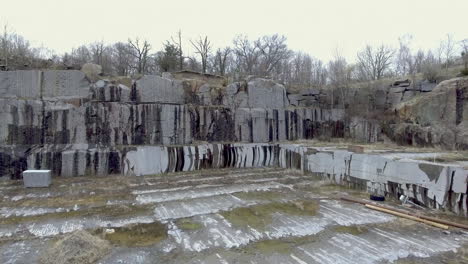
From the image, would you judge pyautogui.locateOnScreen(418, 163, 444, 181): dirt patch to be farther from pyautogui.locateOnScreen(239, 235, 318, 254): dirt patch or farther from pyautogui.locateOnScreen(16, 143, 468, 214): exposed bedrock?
pyautogui.locateOnScreen(239, 235, 318, 254): dirt patch

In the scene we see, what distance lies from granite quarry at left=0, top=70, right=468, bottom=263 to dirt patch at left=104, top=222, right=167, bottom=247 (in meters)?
0.03

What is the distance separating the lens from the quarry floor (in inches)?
128

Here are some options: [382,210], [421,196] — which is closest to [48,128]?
[382,210]

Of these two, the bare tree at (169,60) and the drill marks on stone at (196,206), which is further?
the bare tree at (169,60)

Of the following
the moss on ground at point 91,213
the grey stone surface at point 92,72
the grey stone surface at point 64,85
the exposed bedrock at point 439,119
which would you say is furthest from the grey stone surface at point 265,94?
the moss on ground at point 91,213

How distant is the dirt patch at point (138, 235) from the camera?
3574mm

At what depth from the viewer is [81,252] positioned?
3.08 metres

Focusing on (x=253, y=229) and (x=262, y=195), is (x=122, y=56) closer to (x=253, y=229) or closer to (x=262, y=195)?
(x=262, y=195)


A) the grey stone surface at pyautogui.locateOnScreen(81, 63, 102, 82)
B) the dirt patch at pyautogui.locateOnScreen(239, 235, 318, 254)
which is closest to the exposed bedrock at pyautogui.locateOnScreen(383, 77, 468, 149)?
the dirt patch at pyautogui.locateOnScreen(239, 235, 318, 254)

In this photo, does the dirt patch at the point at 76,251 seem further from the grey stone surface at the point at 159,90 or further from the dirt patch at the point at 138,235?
the grey stone surface at the point at 159,90

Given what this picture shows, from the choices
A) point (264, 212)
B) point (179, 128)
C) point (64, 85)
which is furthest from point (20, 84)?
point (264, 212)

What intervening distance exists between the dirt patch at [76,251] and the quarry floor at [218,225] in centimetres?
11

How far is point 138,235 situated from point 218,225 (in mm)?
1142

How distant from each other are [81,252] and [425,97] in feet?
36.0
